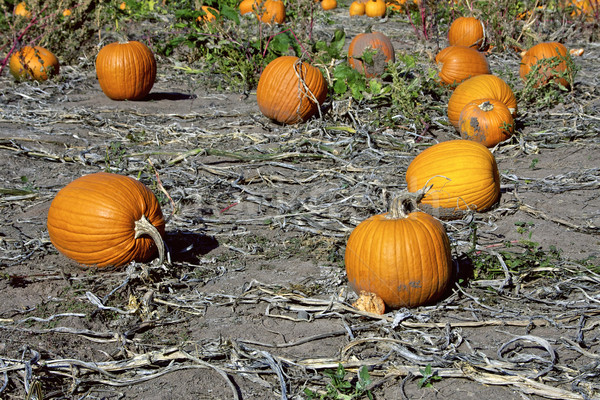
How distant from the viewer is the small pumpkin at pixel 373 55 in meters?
8.44

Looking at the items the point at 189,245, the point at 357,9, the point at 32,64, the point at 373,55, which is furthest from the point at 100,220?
the point at 357,9

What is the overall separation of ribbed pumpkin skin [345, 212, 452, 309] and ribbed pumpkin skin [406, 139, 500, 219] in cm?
115

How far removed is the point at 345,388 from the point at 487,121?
3963 mm

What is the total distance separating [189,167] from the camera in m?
5.99

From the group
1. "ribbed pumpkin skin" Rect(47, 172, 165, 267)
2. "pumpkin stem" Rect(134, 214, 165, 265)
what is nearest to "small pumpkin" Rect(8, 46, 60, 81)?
"ribbed pumpkin skin" Rect(47, 172, 165, 267)

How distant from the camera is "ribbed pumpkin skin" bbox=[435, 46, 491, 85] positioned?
7852mm

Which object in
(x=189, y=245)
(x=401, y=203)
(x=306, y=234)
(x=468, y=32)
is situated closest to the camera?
(x=401, y=203)

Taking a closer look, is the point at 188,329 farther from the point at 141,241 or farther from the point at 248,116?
the point at 248,116

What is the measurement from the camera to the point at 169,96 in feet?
29.3

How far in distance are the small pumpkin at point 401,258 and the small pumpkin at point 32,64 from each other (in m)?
7.29

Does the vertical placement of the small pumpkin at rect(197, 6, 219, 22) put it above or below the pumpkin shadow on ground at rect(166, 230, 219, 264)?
above

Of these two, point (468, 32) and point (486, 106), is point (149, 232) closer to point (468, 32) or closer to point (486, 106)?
point (486, 106)

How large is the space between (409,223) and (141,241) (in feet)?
5.60

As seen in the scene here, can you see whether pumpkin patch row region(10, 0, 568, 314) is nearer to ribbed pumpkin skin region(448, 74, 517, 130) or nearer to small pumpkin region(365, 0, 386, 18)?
ribbed pumpkin skin region(448, 74, 517, 130)
